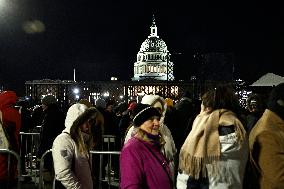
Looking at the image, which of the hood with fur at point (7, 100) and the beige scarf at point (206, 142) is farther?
the hood with fur at point (7, 100)

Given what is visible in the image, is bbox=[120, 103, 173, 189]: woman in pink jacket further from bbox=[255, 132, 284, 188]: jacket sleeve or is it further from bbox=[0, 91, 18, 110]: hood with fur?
bbox=[0, 91, 18, 110]: hood with fur

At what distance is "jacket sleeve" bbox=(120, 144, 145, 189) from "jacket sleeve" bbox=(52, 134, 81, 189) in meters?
1.17

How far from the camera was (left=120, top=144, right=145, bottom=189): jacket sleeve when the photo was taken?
12.1 ft

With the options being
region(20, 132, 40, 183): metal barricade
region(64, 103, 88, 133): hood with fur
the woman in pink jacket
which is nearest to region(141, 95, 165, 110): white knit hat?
region(64, 103, 88, 133): hood with fur

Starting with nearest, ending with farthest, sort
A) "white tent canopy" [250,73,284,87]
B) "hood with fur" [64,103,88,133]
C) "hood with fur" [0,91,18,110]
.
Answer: "hood with fur" [64,103,88,133], "hood with fur" [0,91,18,110], "white tent canopy" [250,73,284,87]

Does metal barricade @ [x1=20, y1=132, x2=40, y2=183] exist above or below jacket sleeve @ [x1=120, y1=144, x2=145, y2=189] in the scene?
below

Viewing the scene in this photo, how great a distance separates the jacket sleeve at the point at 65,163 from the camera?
15.8 feet

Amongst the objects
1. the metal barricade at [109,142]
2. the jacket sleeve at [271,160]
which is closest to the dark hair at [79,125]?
the jacket sleeve at [271,160]

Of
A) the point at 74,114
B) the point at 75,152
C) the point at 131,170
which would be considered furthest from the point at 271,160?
the point at 74,114

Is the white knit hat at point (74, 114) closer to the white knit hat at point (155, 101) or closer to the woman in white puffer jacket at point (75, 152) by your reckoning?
Answer: the woman in white puffer jacket at point (75, 152)

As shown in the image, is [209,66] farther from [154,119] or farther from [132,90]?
[132,90]

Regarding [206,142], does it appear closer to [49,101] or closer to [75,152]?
[75,152]

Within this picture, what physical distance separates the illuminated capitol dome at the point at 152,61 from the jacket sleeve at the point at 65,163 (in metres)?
106

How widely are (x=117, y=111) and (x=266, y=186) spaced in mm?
8927
